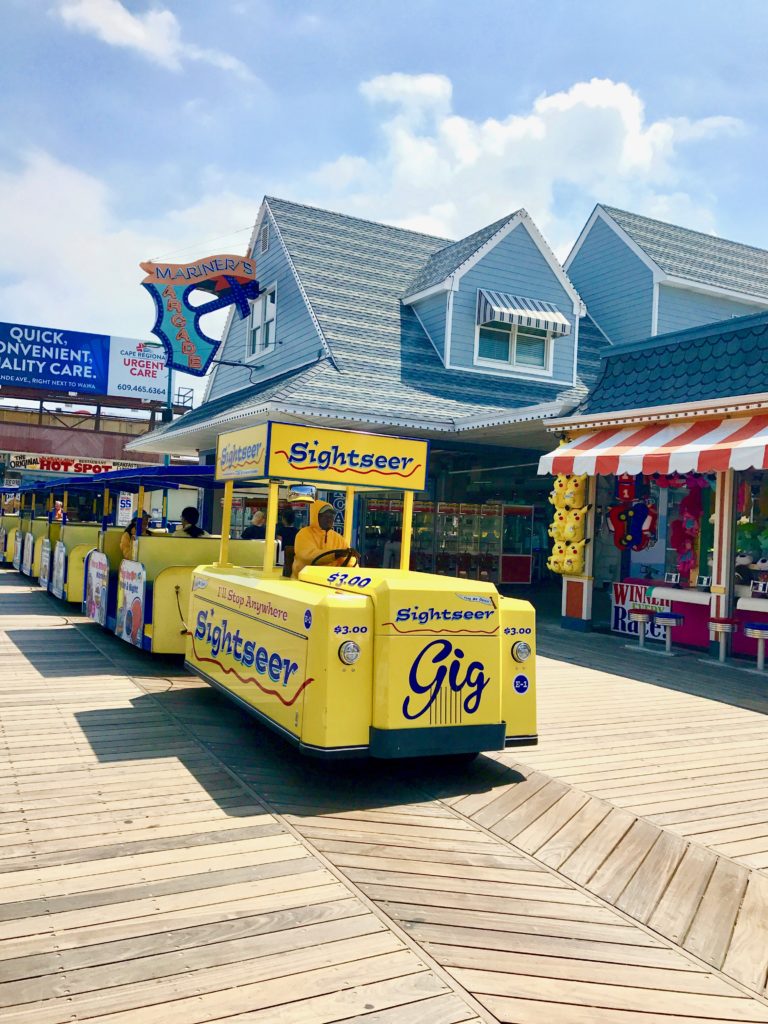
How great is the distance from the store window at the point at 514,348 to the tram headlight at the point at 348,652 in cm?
1313

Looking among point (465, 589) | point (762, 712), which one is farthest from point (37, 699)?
→ point (762, 712)

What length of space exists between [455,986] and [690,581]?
31.2 feet

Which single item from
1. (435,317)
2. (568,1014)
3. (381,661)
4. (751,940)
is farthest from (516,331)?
(568,1014)

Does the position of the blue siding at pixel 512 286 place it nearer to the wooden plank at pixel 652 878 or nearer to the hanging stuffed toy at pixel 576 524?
the hanging stuffed toy at pixel 576 524

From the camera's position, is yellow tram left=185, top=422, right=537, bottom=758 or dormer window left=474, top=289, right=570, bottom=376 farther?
dormer window left=474, top=289, right=570, bottom=376

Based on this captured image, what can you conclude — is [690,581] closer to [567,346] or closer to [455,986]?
[567,346]

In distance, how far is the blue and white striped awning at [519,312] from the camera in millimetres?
17172

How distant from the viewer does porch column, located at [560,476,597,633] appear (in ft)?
41.2

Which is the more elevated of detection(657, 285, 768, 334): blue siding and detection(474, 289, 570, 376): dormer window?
detection(657, 285, 768, 334): blue siding

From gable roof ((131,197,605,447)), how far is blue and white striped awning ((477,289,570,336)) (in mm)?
1179

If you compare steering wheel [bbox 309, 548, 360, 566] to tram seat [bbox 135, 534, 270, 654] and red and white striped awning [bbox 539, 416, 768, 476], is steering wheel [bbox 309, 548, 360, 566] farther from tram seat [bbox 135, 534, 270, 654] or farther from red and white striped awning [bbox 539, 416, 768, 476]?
red and white striped awning [bbox 539, 416, 768, 476]

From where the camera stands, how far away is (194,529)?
10383 millimetres

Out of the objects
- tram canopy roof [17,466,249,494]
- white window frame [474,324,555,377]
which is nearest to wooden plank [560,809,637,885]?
tram canopy roof [17,466,249,494]

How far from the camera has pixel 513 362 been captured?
17828 millimetres
